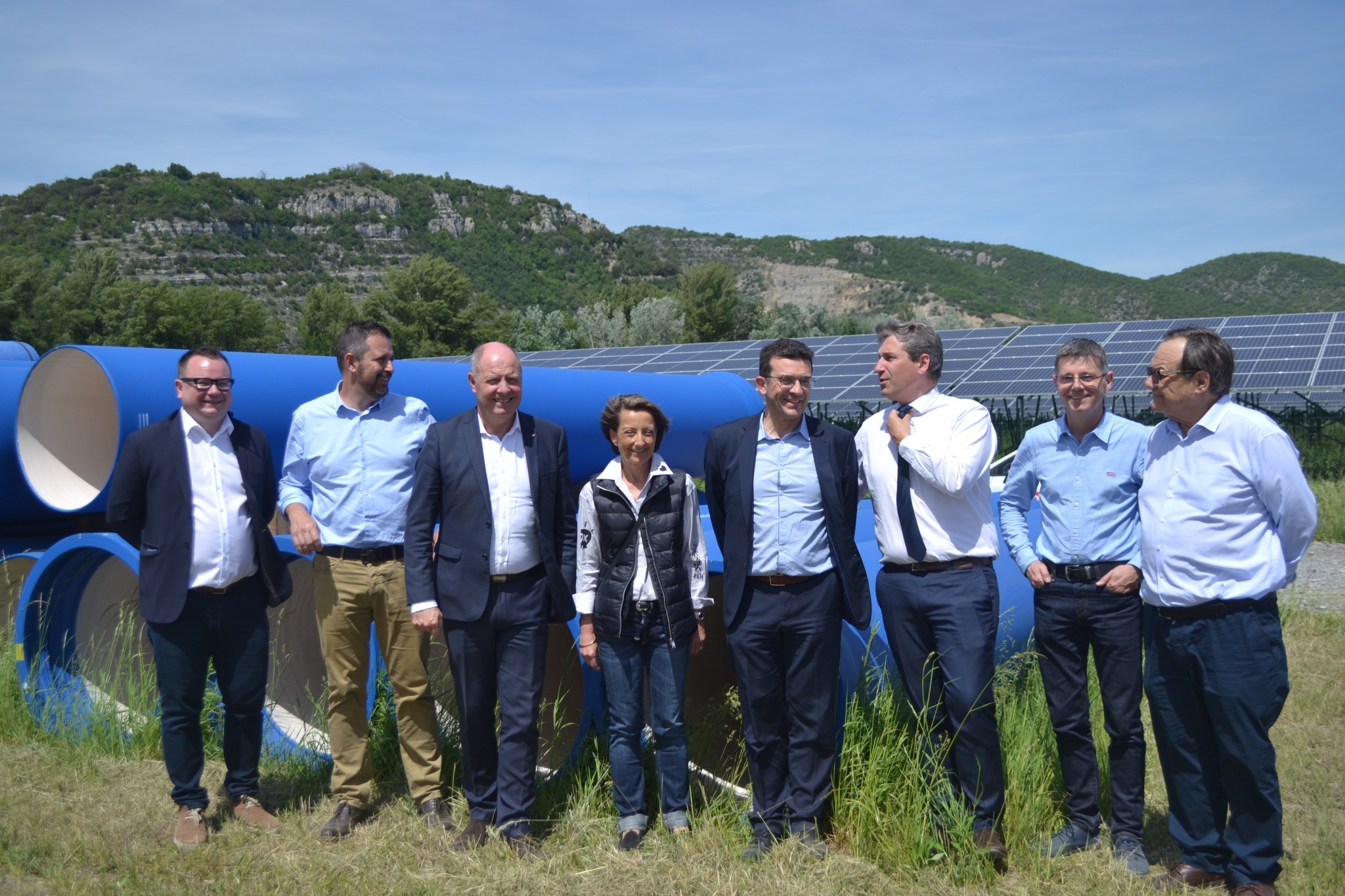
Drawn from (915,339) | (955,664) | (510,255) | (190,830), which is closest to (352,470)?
(190,830)

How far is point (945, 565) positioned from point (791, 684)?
0.70 metres

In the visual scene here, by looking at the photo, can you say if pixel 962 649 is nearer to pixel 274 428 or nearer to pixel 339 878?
pixel 339 878

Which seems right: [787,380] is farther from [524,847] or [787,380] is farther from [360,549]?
[524,847]

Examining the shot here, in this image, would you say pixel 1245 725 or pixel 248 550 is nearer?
pixel 1245 725

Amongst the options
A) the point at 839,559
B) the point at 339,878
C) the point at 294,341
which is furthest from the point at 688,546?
the point at 294,341

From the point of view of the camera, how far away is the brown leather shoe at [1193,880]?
3.39 meters

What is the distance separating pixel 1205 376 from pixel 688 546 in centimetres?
185

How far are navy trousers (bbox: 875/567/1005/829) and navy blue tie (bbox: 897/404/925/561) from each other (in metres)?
0.12

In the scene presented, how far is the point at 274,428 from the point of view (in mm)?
4953

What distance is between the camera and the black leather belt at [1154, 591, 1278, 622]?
10.5 feet

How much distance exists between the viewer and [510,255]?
8194 centimetres

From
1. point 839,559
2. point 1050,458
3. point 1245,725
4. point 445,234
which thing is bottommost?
point 1245,725

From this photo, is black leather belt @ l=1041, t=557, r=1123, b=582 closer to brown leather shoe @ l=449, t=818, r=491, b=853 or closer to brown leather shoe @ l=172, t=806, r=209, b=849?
brown leather shoe @ l=449, t=818, r=491, b=853

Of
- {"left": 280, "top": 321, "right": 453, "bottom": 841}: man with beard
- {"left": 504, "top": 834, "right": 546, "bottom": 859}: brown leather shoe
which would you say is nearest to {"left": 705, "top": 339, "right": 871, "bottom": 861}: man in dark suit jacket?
{"left": 504, "top": 834, "right": 546, "bottom": 859}: brown leather shoe
